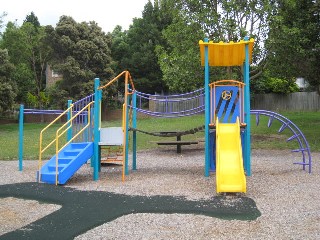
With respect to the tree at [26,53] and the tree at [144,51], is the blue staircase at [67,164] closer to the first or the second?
the tree at [26,53]

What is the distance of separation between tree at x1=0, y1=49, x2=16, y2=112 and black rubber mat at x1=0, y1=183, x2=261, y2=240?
20.9 meters

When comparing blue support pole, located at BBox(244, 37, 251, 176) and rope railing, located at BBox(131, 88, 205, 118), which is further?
rope railing, located at BBox(131, 88, 205, 118)

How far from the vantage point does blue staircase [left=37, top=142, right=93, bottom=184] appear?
28.9 ft

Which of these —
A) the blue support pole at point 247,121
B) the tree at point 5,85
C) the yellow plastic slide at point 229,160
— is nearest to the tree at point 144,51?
the tree at point 5,85

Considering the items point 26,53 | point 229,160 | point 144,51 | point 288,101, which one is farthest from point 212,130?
point 144,51

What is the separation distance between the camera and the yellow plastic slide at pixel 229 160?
288 inches

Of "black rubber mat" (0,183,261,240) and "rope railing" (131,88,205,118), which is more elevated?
"rope railing" (131,88,205,118)

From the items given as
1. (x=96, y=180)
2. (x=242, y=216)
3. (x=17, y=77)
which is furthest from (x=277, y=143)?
(x=17, y=77)

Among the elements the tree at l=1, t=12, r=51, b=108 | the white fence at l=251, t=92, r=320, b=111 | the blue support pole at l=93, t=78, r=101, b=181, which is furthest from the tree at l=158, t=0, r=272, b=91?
the tree at l=1, t=12, r=51, b=108

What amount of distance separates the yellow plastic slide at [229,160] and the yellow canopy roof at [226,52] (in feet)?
5.90

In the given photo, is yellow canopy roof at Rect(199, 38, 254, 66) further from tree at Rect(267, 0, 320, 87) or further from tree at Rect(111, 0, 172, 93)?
tree at Rect(111, 0, 172, 93)

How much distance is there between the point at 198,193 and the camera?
24.9 ft

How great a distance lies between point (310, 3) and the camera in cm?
1561

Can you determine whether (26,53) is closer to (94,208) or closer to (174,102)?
(174,102)
